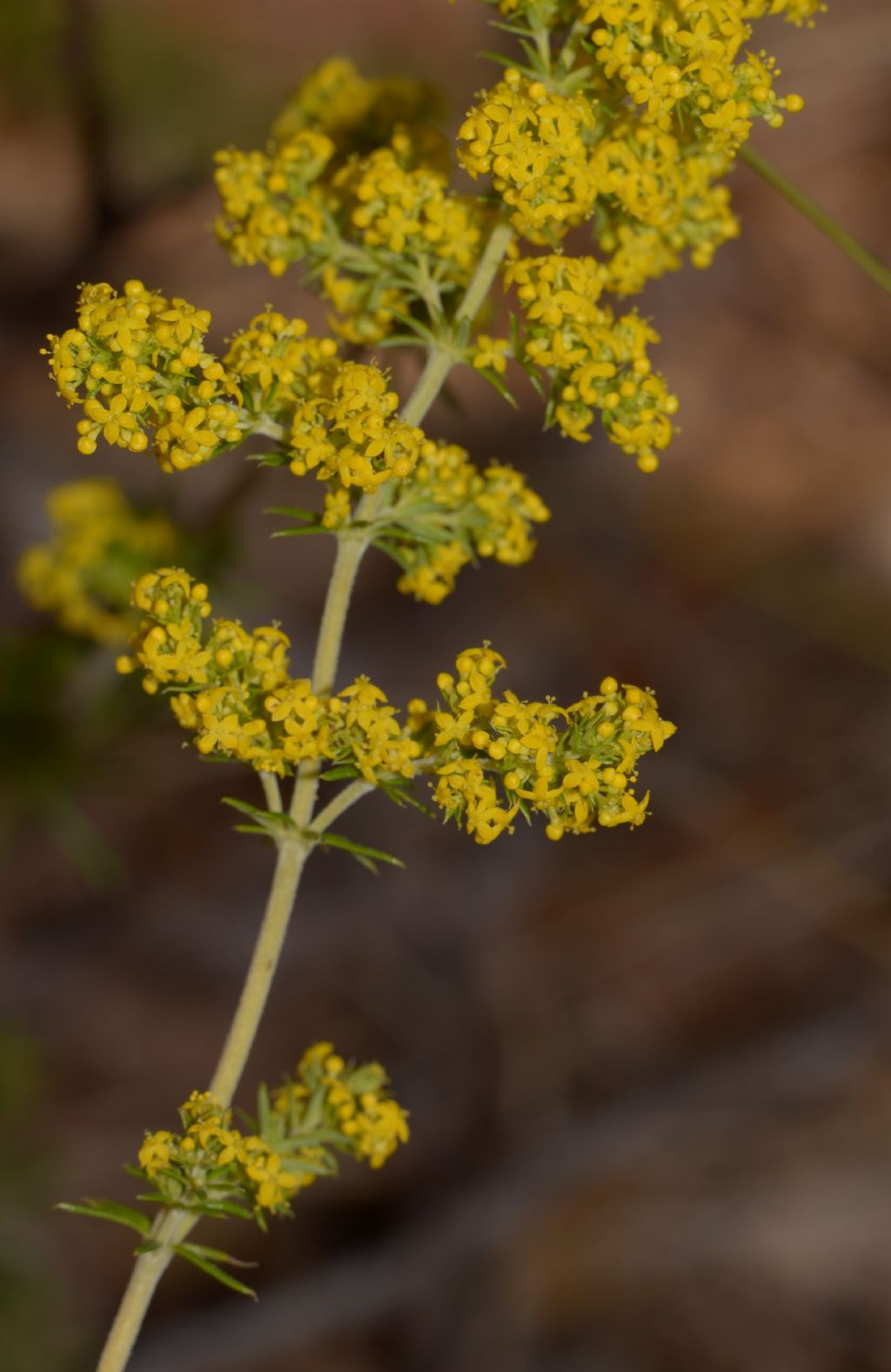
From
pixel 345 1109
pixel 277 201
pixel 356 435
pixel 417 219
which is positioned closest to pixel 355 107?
pixel 277 201

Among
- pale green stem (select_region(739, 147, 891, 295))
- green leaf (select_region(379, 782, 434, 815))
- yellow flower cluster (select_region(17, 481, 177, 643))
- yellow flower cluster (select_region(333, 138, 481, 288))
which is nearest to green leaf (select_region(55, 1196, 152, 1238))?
green leaf (select_region(379, 782, 434, 815))

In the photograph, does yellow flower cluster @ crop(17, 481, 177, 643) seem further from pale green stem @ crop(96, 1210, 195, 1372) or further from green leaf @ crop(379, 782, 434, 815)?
pale green stem @ crop(96, 1210, 195, 1372)

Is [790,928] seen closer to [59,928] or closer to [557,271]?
[59,928]

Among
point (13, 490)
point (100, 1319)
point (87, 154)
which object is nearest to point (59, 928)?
point (100, 1319)

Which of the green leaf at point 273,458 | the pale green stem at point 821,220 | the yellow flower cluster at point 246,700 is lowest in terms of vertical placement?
the yellow flower cluster at point 246,700

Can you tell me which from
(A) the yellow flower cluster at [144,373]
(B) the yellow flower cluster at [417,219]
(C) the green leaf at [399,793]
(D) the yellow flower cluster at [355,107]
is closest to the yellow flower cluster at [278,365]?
(A) the yellow flower cluster at [144,373]

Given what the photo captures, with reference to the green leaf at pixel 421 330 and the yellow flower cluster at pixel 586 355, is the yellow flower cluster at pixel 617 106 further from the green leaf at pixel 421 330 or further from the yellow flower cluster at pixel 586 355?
the green leaf at pixel 421 330
